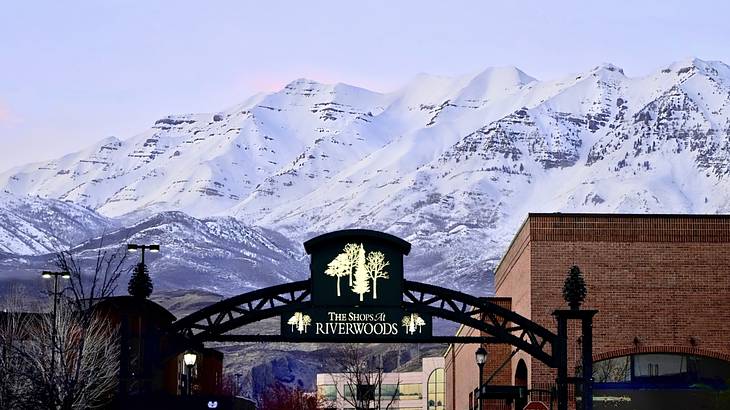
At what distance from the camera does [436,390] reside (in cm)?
18888

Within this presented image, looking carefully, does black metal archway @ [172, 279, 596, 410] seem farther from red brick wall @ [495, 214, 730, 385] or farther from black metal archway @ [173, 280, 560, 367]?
red brick wall @ [495, 214, 730, 385]

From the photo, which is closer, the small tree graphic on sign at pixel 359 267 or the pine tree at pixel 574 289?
the pine tree at pixel 574 289

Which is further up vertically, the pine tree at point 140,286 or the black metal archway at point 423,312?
the pine tree at point 140,286

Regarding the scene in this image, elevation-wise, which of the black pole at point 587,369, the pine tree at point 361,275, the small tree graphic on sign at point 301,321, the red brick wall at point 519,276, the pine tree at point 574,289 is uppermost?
the red brick wall at point 519,276

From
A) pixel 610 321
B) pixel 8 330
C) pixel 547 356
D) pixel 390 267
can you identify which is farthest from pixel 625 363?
pixel 8 330

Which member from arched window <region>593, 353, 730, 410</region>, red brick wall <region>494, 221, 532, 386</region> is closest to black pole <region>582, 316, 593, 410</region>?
arched window <region>593, 353, 730, 410</region>

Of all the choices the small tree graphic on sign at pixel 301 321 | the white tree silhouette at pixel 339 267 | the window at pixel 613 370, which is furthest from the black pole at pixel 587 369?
the window at pixel 613 370

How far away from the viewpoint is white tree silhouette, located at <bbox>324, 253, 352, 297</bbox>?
48.5m

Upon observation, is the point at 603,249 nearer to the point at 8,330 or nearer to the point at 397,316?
the point at 397,316

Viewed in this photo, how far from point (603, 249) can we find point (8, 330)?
2687 cm

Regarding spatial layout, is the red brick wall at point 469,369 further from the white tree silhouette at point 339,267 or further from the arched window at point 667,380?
Answer: the white tree silhouette at point 339,267

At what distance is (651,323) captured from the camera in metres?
56.3

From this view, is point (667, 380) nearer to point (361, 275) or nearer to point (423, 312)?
point (423, 312)

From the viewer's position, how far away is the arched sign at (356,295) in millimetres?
48531
